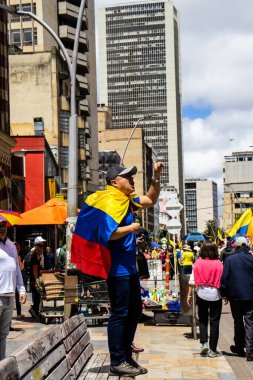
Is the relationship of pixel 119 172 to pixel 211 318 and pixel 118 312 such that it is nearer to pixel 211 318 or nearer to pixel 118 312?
pixel 118 312

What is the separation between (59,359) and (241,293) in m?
4.76

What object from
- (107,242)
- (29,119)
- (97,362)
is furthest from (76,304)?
(29,119)

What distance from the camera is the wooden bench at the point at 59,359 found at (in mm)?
3990

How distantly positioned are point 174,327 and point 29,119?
4469 centimetres

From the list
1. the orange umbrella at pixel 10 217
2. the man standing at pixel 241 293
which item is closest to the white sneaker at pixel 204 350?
the man standing at pixel 241 293

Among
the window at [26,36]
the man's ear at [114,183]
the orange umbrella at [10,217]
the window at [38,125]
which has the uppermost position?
the window at [26,36]

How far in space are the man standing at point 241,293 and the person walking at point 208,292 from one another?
0.36 feet

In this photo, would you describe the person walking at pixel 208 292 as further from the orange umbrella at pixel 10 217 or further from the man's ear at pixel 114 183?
the orange umbrella at pixel 10 217

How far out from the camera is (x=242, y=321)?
9898 millimetres

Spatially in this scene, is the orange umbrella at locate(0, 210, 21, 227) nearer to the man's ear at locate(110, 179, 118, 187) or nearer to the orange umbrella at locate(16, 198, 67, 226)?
the orange umbrella at locate(16, 198, 67, 226)

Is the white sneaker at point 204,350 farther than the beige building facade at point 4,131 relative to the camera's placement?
No

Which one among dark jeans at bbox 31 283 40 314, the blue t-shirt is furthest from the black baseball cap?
dark jeans at bbox 31 283 40 314

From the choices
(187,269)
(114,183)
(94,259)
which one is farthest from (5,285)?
(187,269)

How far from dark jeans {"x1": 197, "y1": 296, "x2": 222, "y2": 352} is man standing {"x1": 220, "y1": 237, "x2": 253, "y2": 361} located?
0.67 feet
